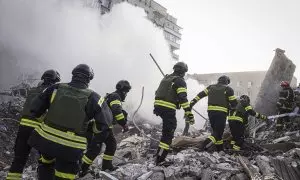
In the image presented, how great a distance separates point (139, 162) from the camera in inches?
222

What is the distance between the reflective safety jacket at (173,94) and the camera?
5.23 meters

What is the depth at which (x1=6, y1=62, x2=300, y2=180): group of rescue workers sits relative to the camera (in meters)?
3.22

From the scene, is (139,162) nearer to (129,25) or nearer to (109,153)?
(109,153)

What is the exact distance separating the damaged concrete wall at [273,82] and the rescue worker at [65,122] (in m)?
7.62

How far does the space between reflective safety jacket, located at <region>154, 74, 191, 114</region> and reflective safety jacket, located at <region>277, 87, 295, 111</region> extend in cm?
493

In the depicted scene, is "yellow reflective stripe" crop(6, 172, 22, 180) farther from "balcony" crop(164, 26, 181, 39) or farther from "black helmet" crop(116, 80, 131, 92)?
"balcony" crop(164, 26, 181, 39)

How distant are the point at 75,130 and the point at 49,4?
19163 mm

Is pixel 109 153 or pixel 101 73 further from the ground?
pixel 101 73

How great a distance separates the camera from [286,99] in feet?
29.0

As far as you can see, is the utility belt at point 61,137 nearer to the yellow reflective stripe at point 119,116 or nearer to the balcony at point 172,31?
the yellow reflective stripe at point 119,116

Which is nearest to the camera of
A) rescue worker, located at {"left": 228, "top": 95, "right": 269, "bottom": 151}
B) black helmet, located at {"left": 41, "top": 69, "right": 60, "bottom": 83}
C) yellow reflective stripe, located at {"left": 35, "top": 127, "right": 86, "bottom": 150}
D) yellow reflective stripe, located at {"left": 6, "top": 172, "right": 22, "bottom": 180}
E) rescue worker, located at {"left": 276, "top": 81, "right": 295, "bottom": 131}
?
yellow reflective stripe, located at {"left": 35, "top": 127, "right": 86, "bottom": 150}

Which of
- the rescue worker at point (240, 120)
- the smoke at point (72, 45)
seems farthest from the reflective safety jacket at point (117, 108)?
the smoke at point (72, 45)

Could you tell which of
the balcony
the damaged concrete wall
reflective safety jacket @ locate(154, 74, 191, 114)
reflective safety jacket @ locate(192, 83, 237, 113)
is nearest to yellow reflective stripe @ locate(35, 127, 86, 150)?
reflective safety jacket @ locate(154, 74, 191, 114)

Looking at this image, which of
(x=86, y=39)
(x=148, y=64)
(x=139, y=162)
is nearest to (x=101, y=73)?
(x=86, y=39)
